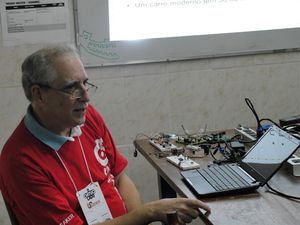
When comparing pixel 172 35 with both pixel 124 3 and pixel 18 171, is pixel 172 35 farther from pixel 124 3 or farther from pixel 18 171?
pixel 18 171

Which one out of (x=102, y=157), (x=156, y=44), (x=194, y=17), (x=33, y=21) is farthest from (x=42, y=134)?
(x=194, y=17)

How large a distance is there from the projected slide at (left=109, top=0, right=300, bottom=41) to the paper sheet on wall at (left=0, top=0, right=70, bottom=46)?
303mm

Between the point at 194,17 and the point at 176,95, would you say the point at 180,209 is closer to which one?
the point at 176,95

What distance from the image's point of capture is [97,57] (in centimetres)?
304

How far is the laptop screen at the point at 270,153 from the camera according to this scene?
177 centimetres

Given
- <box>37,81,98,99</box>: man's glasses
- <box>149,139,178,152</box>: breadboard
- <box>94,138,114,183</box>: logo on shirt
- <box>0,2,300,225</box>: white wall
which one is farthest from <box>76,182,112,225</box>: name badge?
<box>0,2,300,225</box>: white wall

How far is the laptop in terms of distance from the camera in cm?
171

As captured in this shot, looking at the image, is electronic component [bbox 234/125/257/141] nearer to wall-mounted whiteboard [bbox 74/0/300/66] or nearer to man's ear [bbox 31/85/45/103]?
wall-mounted whiteboard [bbox 74/0/300/66]

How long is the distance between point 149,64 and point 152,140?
0.88 metres

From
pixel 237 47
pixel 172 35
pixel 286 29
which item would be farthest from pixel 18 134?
pixel 286 29

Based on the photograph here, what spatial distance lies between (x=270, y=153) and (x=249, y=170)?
0.10 m

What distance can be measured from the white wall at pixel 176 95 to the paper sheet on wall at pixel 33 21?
83 millimetres

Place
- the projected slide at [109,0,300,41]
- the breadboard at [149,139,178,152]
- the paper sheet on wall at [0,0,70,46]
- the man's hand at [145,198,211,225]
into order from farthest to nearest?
the projected slide at [109,0,300,41] < the paper sheet on wall at [0,0,70,46] < the breadboard at [149,139,178,152] < the man's hand at [145,198,211,225]

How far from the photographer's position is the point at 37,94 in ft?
5.49
